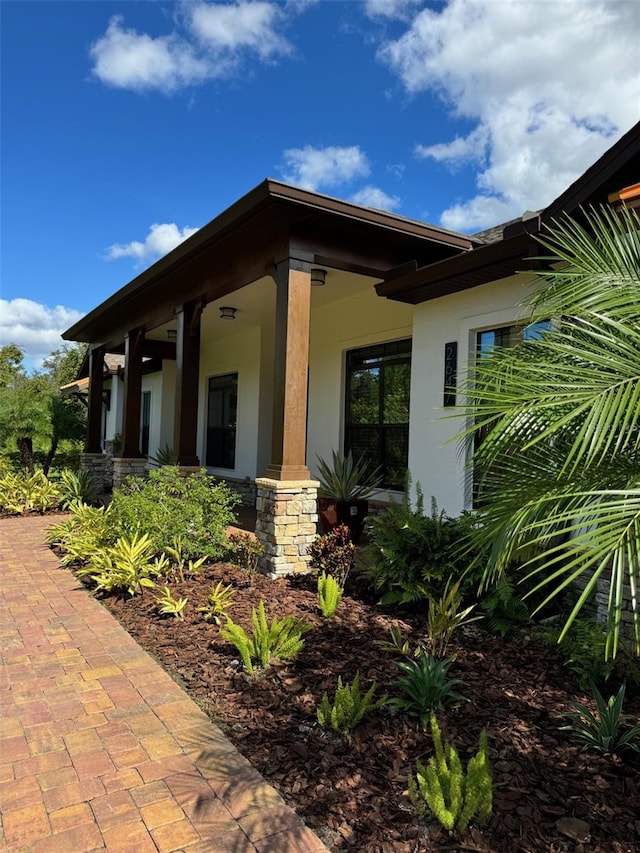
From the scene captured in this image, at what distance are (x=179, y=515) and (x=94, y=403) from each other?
896cm

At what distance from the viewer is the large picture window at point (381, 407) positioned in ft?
28.0

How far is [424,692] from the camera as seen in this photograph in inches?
122

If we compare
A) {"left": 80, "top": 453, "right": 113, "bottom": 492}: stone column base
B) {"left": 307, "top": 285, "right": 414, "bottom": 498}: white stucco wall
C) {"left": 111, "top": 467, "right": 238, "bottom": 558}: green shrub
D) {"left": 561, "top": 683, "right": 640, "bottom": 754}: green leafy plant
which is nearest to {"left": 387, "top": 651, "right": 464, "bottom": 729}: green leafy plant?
{"left": 561, "top": 683, "right": 640, "bottom": 754}: green leafy plant

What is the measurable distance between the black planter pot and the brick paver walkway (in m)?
3.46

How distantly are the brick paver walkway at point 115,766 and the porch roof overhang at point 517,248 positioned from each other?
11.5 ft

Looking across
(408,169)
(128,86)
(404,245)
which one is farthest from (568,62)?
(128,86)

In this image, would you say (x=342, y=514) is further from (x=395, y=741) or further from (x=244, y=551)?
(x=395, y=741)

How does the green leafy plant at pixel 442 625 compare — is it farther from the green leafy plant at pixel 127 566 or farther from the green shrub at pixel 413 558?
the green leafy plant at pixel 127 566

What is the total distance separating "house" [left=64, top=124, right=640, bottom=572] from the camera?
19.3ft

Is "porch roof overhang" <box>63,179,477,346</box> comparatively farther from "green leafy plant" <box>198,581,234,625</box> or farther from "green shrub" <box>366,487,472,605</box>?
"green leafy plant" <box>198,581,234,625</box>

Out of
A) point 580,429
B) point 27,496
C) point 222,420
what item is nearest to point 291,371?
point 580,429

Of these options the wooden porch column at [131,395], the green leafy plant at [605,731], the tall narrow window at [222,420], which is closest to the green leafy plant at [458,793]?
the green leafy plant at [605,731]

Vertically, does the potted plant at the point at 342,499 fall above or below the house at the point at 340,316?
below

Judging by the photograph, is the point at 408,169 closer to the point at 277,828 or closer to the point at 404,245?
the point at 404,245
